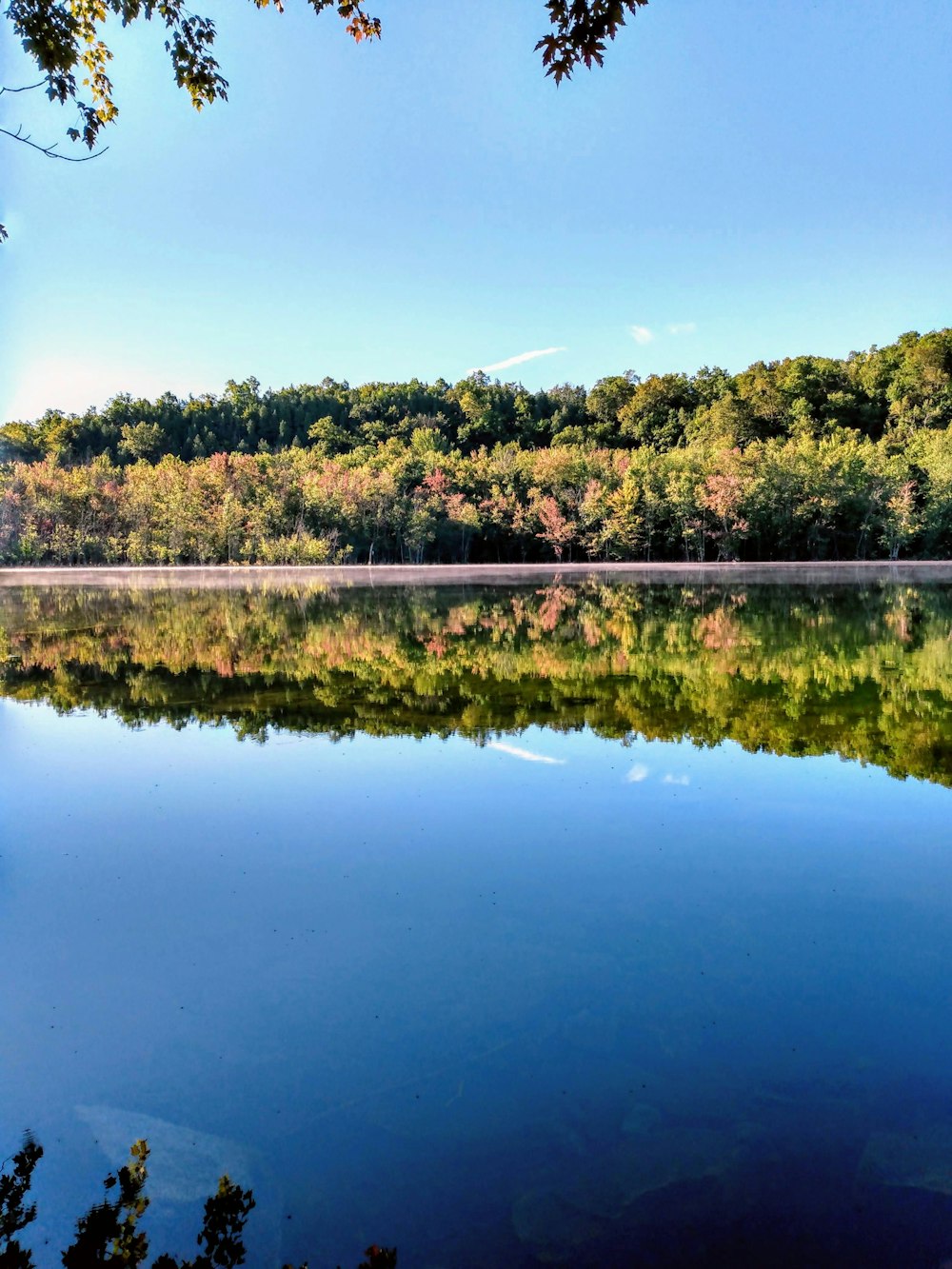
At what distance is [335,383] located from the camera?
4621 inches

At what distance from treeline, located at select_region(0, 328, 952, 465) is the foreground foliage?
65336mm

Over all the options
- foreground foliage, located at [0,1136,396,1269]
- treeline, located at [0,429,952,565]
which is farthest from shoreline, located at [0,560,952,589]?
foreground foliage, located at [0,1136,396,1269]

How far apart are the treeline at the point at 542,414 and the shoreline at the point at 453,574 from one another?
58.8 ft

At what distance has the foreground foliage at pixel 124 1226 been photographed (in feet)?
9.16

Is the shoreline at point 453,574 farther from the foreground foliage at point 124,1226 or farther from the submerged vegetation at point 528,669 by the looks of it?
the foreground foliage at point 124,1226

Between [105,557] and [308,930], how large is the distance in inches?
2159

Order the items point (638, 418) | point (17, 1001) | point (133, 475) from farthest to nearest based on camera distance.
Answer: point (638, 418), point (133, 475), point (17, 1001)

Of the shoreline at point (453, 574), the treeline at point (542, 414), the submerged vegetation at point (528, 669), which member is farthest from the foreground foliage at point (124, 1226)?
the treeline at point (542, 414)

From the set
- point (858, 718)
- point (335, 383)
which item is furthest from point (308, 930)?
point (335, 383)

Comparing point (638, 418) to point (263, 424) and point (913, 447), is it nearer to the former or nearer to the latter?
point (913, 447)

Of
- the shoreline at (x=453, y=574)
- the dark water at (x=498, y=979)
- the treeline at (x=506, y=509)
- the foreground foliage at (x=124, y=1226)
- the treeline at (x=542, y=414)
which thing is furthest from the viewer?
the treeline at (x=542, y=414)

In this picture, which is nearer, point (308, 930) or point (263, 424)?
point (308, 930)

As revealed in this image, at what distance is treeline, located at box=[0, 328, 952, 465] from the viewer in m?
75.6

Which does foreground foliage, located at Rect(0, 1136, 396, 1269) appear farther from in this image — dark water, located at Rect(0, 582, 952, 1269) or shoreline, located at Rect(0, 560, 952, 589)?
shoreline, located at Rect(0, 560, 952, 589)
